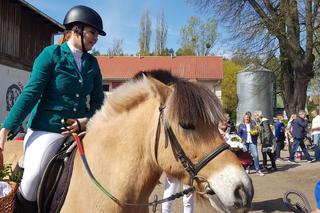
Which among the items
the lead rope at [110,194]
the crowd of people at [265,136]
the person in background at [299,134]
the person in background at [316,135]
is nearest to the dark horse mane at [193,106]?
the lead rope at [110,194]

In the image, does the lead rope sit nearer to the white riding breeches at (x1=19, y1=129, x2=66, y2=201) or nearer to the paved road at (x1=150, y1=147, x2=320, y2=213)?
the white riding breeches at (x1=19, y1=129, x2=66, y2=201)

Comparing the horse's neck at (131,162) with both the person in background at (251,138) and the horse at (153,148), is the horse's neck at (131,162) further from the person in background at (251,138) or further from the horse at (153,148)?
the person in background at (251,138)

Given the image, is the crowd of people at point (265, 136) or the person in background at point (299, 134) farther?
the person in background at point (299, 134)

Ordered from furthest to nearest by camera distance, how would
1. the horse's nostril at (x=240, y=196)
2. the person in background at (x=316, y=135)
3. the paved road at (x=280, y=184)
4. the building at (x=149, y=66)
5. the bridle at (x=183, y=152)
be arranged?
the building at (x=149, y=66)
the person in background at (x=316, y=135)
the paved road at (x=280, y=184)
the bridle at (x=183, y=152)
the horse's nostril at (x=240, y=196)

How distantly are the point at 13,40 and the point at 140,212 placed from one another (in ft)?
56.7

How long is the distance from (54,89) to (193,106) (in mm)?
1244

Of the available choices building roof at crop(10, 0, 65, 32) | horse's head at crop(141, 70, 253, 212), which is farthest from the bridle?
building roof at crop(10, 0, 65, 32)

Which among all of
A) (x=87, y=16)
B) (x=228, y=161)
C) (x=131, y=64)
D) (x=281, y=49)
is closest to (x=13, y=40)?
(x=281, y=49)

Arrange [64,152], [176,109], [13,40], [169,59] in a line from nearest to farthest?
[176,109] < [64,152] < [13,40] < [169,59]

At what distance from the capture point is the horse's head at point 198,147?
83.1 inches

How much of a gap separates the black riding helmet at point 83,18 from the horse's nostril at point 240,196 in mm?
1778

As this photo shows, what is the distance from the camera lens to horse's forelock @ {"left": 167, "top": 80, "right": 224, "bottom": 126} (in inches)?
90.4

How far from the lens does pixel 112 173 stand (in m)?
2.56

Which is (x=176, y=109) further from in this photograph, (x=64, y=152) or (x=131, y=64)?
(x=131, y=64)
